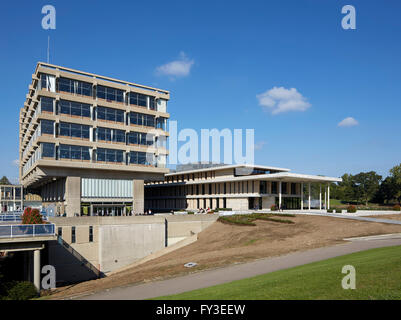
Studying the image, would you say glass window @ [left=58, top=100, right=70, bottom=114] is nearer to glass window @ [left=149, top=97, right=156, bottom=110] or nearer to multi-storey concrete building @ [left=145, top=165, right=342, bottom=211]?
glass window @ [left=149, top=97, right=156, bottom=110]

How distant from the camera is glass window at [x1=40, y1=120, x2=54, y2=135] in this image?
50716 mm

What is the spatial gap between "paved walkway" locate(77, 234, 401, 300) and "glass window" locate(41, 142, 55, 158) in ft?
115

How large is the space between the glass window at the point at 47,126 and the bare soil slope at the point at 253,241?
Answer: 2511cm

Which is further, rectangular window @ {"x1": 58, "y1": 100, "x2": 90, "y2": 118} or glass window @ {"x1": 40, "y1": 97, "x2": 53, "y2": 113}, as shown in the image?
rectangular window @ {"x1": 58, "y1": 100, "x2": 90, "y2": 118}

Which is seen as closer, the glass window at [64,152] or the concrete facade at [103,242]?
the concrete facade at [103,242]

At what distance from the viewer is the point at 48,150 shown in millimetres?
50594

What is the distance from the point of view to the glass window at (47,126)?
5072 cm

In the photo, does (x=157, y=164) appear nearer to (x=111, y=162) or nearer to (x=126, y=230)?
(x=111, y=162)

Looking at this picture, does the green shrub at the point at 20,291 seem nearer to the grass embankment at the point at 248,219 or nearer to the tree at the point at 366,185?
the grass embankment at the point at 248,219

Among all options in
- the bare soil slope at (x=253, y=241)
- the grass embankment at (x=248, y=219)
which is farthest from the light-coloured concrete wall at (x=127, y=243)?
the grass embankment at (x=248, y=219)

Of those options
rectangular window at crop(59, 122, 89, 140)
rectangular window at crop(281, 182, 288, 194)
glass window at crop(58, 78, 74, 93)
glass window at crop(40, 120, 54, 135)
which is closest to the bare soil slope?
rectangular window at crop(281, 182, 288, 194)

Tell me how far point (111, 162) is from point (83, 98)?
10804mm
